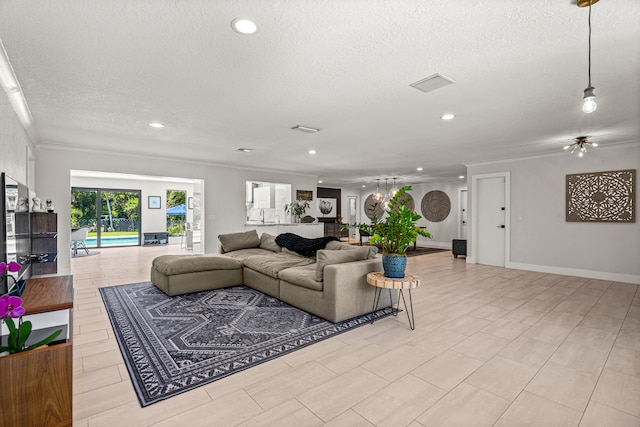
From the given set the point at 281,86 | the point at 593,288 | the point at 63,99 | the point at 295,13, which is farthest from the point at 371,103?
the point at 593,288

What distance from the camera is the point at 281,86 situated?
289 cm

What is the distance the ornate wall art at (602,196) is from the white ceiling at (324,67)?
1.06m

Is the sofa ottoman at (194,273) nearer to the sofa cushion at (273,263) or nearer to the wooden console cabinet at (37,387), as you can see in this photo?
the sofa cushion at (273,263)

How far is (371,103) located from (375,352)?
2466 millimetres

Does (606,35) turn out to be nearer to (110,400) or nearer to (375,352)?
(375,352)

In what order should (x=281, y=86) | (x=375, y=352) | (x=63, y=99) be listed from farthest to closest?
(x=63, y=99), (x=281, y=86), (x=375, y=352)

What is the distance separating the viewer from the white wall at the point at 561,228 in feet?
17.4

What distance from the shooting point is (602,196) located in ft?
18.0

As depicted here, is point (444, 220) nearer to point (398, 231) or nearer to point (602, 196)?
point (602, 196)

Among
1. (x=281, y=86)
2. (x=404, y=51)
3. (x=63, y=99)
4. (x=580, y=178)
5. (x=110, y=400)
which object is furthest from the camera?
(x=580, y=178)

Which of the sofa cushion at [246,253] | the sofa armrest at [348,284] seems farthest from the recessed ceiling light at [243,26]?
the sofa cushion at [246,253]

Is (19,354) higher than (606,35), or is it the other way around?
(606,35)

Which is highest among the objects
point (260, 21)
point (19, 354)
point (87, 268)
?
point (260, 21)

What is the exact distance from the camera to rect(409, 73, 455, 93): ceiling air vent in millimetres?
2643
